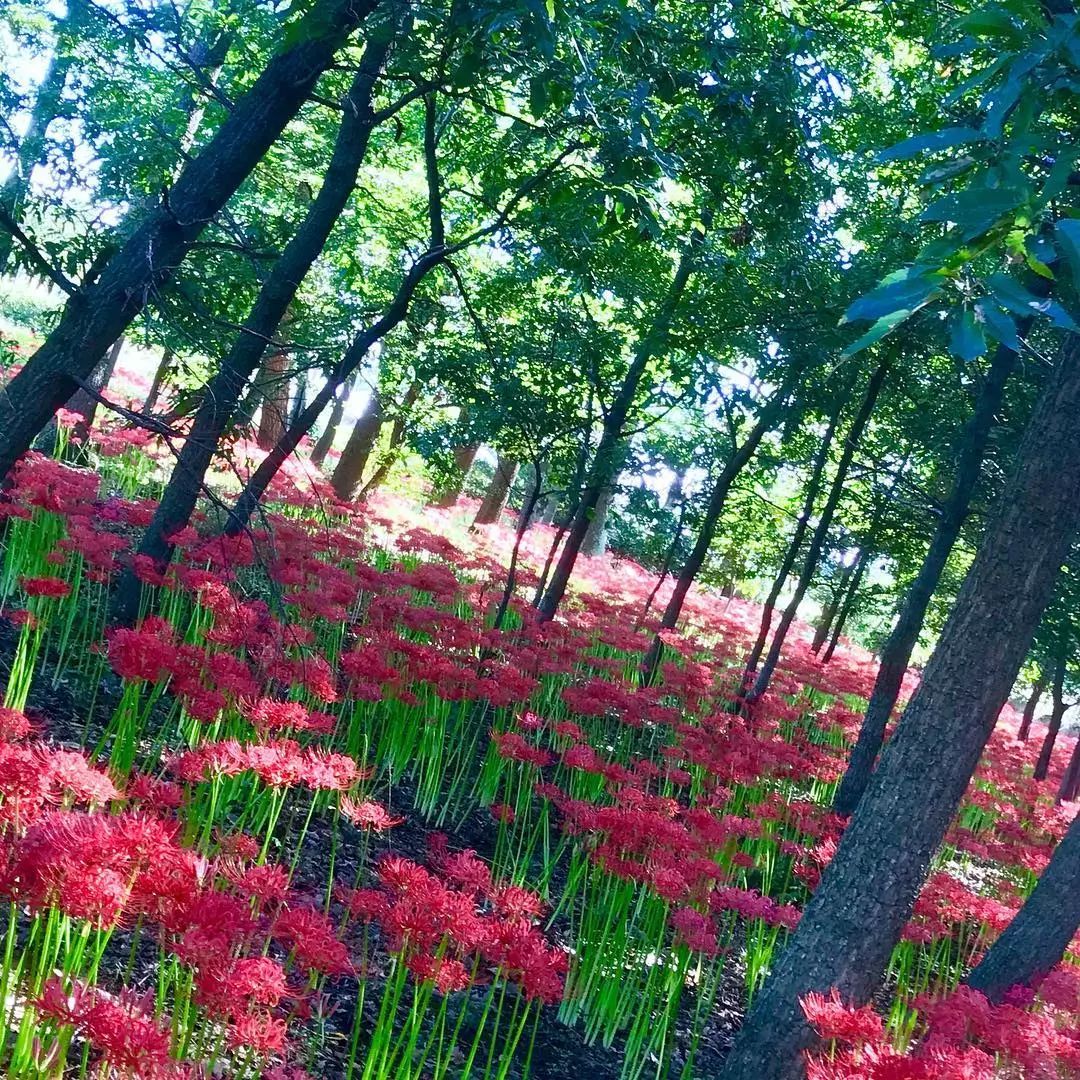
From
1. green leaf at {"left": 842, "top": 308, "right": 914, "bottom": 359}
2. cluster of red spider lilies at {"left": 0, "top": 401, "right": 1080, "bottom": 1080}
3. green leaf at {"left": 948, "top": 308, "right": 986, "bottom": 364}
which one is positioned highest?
green leaf at {"left": 948, "top": 308, "right": 986, "bottom": 364}

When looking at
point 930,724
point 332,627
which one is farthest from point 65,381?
point 332,627

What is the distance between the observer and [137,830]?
7.43 feet

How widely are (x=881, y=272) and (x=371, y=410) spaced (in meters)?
9.12

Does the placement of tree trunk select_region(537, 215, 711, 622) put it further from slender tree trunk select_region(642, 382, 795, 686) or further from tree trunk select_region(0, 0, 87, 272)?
tree trunk select_region(0, 0, 87, 272)

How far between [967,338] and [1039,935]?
5403 mm

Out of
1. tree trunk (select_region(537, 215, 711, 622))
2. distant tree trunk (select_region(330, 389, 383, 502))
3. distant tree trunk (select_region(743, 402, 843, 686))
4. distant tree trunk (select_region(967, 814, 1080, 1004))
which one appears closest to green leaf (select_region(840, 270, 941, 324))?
distant tree trunk (select_region(967, 814, 1080, 1004))

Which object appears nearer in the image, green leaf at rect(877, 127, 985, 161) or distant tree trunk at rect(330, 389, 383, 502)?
green leaf at rect(877, 127, 985, 161)

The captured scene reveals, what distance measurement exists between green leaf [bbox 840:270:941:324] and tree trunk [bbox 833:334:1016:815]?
714 centimetres

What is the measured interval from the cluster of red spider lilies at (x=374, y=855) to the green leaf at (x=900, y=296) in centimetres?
199

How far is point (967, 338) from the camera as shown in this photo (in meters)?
1.26

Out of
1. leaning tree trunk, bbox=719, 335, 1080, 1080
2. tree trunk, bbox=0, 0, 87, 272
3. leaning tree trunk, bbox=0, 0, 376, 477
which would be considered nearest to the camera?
leaning tree trunk, bbox=0, 0, 376, 477

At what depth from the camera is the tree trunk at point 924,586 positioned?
25.5 feet

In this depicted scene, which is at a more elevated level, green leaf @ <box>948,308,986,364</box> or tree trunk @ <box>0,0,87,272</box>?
tree trunk @ <box>0,0,87,272</box>

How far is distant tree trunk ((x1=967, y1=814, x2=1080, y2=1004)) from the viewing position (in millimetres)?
5328
